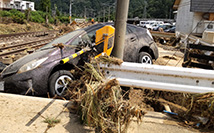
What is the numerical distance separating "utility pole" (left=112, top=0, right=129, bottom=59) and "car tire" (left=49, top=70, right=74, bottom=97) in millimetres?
1225

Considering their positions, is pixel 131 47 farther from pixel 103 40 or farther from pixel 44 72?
pixel 44 72

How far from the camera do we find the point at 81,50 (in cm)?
523

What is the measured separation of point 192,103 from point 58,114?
231 cm

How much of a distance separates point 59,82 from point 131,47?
248cm

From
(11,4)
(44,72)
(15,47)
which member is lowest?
(15,47)

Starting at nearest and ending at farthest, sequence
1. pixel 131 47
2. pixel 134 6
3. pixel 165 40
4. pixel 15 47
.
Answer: pixel 131 47 < pixel 15 47 < pixel 165 40 < pixel 134 6

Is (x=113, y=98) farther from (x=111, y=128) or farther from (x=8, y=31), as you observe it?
(x=8, y=31)

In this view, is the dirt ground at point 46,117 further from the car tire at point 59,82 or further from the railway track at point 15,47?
the railway track at point 15,47

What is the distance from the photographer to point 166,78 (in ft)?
13.1

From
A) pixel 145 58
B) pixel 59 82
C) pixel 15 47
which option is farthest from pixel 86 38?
pixel 15 47

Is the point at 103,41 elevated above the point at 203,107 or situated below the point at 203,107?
above

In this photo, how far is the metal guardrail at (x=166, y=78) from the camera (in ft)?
12.7

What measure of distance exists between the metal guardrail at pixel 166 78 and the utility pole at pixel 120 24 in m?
0.58

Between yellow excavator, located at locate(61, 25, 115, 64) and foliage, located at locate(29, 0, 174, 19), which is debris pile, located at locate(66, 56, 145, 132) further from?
foliage, located at locate(29, 0, 174, 19)
